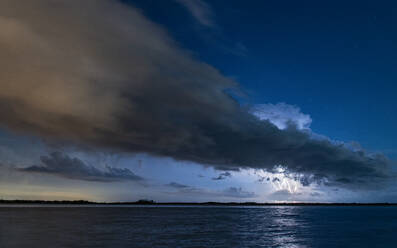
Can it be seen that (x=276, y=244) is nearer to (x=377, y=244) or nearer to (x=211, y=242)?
(x=211, y=242)

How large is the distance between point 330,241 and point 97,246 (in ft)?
128

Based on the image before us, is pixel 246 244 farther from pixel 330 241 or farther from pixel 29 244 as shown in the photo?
pixel 29 244

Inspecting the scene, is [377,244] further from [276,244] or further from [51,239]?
[51,239]

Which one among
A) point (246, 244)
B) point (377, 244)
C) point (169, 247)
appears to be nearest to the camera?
point (169, 247)

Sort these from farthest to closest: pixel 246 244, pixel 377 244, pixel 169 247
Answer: pixel 377 244, pixel 246 244, pixel 169 247

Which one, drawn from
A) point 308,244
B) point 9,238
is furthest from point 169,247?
point 9,238

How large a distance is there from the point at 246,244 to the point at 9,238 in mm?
37520

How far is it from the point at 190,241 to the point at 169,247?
699 cm

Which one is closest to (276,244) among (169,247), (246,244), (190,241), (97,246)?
(246,244)

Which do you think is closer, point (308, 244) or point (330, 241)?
point (308, 244)

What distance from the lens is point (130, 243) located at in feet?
158

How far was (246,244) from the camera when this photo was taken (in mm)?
50594

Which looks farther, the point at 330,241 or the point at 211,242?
the point at 330,241

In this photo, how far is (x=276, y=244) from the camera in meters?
52.1
